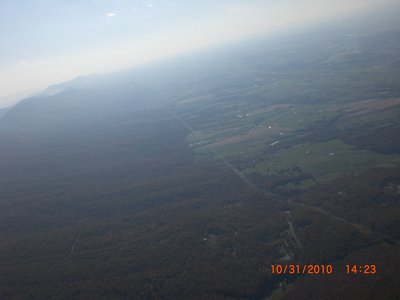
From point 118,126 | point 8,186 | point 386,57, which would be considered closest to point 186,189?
point 8,186

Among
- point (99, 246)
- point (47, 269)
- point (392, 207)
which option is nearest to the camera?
point (392, 207)

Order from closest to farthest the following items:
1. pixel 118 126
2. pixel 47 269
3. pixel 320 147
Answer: pixel 47 269 < pixel 320 147 < pixel 118 126

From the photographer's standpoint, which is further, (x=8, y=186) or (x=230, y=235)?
(x=8, y=186)

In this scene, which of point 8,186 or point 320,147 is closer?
point 320,147

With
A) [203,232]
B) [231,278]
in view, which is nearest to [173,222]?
[203,232]

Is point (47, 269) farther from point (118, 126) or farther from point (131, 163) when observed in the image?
point (118, 126)

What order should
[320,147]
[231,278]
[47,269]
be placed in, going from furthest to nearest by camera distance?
[320,147]
[47,269]
[231,278]

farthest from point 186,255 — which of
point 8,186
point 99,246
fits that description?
point 8,186

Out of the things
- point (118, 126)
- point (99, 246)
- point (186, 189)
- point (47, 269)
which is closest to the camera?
point (47, 269)

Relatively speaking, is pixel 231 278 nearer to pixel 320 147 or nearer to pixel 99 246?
pixel 99 246
